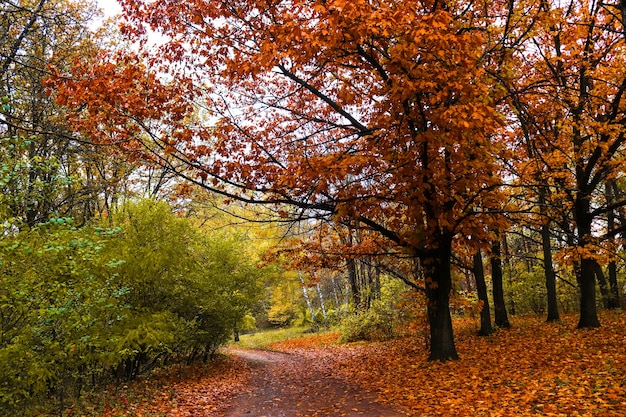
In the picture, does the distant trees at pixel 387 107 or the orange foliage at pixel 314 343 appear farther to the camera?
the orange foliage at pixel 314 343

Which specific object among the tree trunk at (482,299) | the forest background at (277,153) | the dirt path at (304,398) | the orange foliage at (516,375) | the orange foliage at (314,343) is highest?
the forest background at (277,153)

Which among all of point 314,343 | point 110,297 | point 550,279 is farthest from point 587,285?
point 314,343

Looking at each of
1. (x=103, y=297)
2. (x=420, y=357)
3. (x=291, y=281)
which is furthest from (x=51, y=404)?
(x=291, y=281)

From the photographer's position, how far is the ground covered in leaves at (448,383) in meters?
5.69

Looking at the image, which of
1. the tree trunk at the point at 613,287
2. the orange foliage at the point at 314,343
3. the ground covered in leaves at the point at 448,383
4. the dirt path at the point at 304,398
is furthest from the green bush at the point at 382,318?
the tree trunk at the point at 613,287

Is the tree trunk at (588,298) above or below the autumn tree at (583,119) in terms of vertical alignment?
below

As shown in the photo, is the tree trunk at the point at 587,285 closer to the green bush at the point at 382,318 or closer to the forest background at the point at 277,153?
the forest background at the point at 277,153

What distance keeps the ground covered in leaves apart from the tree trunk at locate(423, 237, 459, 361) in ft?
1.24

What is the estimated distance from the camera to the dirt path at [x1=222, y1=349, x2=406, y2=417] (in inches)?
268

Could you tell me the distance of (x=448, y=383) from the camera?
7.19 metres

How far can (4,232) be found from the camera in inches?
197

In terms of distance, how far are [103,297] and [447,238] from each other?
676 cm

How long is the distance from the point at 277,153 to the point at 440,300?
5.09m

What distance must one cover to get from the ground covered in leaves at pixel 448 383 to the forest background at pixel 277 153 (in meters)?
0.97
